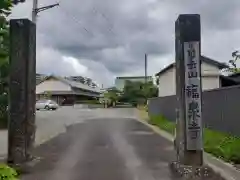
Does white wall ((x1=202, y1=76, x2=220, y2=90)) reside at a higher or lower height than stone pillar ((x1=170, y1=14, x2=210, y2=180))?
higher

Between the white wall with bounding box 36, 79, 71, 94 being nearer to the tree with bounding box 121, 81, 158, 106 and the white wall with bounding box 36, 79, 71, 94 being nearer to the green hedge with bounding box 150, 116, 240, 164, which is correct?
the tree with bounding box 121, 81, 158, 106

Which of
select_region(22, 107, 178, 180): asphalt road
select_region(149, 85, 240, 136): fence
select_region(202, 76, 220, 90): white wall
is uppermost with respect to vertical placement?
select_region(202, 76, 220, 90): white wall

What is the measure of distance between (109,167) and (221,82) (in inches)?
1177

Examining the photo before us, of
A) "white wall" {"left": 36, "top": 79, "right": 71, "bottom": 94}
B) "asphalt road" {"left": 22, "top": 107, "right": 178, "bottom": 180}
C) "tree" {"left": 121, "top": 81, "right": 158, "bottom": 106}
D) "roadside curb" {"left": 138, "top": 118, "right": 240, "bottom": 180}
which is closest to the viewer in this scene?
"roadside curb" {"left": 138, "top": 118, "right": 240, "bottom": 180}

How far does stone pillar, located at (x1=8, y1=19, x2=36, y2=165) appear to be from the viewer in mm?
11586

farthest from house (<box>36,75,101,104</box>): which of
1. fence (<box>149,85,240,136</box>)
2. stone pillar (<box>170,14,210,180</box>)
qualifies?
stone pillar (<box>170,14,210,180</box>)

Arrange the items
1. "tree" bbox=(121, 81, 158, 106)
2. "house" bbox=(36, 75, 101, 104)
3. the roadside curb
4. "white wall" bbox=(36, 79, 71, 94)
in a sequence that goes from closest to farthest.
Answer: the roadside curb
"tree" bbox=(121, 81, 158, 106)
"house" bbox=(36, 75, 101, 104)
"white wall" bbox=(36, 79, 71, 94)

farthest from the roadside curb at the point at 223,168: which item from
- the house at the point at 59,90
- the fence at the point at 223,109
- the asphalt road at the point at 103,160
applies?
the house at the point at 59,90

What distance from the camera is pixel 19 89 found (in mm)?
11594

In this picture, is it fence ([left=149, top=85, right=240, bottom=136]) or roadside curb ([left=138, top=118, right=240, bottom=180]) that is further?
fence ([left=149, top=85, right=240, bottom=136])

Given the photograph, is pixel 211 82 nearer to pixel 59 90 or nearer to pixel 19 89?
pixel 19 89

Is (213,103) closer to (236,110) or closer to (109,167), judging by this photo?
(236,110)

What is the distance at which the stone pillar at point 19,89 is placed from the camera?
38.0ft

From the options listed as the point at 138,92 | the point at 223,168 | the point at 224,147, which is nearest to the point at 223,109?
the point at 224,147
